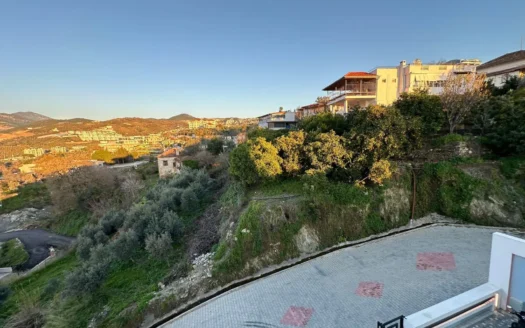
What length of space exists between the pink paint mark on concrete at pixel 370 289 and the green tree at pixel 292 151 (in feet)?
23.9

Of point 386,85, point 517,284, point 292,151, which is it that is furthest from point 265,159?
point 386,85

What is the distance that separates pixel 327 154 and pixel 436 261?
7056 mm

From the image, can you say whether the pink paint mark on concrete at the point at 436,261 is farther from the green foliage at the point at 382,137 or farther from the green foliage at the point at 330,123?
the green foliage at the point at 330,123

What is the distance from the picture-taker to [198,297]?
34.3 feet

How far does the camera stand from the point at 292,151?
15570mm

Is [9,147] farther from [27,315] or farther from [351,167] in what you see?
[351,167]

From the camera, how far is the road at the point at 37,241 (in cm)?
2235

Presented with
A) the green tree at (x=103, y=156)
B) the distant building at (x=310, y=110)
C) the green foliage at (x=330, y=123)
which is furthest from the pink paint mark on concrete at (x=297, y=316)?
the green tree at (x=103, y=156)

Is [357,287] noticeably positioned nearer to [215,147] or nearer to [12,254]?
[215,147]

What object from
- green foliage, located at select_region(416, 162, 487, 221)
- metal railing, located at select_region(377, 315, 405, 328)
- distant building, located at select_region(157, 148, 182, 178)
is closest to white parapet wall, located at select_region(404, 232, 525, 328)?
metal railing, located at select_region(377, 315, 405, 328)

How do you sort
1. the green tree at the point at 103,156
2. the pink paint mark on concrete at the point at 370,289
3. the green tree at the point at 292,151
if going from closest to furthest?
the pink paint mark on concrete at the point at 370,289 → the green tree at the point at 292,151 → the green tree at the point at 103,156

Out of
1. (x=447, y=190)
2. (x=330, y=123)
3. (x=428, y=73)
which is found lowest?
(x=447, y=190)

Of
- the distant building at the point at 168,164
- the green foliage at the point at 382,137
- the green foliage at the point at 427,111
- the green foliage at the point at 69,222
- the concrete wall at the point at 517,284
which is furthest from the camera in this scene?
the distant building at the point at 168,164

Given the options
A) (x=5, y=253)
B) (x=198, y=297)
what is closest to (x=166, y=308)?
(x=198, y=297)
